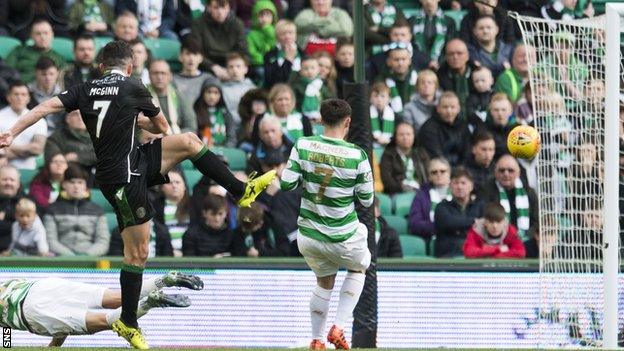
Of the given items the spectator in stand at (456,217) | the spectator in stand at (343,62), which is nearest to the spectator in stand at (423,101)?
the spectator in stand at (343,62)

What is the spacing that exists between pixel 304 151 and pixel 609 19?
320 centimetres

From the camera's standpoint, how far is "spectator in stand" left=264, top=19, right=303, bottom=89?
17.6 meters

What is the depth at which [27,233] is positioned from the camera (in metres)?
15.1

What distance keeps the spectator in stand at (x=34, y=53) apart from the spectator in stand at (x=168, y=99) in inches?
44.1

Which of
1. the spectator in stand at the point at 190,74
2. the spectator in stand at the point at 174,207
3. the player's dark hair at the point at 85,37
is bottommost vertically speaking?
the spectator in stand at the point at 174,207

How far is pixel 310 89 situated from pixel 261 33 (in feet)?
4.32

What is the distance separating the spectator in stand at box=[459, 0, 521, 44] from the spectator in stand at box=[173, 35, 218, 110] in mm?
3264

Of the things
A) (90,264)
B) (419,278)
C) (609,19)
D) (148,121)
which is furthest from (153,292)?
(609,19)

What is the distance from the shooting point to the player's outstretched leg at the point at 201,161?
1111cm

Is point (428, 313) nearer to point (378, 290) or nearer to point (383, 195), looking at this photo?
point (378, 290)

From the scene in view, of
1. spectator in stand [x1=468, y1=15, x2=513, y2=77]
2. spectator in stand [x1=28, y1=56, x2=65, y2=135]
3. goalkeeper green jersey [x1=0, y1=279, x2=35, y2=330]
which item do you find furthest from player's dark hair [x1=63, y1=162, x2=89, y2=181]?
spectator in stand [x1=468, y1=15, x2=513, y2=77]

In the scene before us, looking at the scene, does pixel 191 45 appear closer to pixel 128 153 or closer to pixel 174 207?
pixel 174 207

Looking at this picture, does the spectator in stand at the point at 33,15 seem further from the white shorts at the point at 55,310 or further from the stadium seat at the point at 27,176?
the white shorts at the point at 55,310

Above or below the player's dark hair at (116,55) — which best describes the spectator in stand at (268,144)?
below
